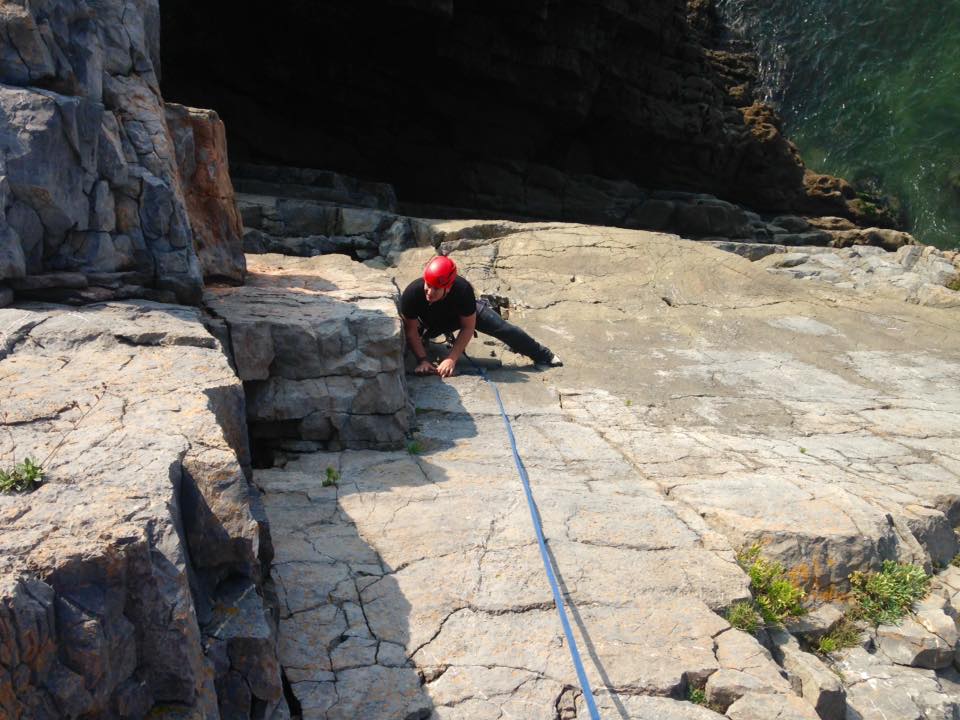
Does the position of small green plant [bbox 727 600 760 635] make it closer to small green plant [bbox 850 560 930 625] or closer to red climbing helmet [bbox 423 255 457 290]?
small green plant [bbox 850 560 930 625]

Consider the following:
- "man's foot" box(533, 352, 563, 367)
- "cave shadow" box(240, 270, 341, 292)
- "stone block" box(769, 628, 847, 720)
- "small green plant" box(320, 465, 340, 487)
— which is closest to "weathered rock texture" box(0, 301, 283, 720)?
"small green plant" box(320, 465, 340, 487)

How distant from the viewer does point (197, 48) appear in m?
16.1

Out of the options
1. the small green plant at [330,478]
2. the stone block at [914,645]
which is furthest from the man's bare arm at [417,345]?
the stone block at [914,645]

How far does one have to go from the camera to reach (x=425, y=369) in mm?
6332

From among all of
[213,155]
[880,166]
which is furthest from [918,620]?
[880,166]

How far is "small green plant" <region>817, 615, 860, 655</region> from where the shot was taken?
3717 mm

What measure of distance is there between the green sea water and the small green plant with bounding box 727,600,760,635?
61.3ft

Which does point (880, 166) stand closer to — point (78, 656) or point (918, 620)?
point (918, 620)

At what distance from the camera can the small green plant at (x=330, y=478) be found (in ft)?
14.0

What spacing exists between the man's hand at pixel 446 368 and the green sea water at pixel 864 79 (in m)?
16.3

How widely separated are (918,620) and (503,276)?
610cm

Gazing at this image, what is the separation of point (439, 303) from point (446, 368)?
0.51 metres

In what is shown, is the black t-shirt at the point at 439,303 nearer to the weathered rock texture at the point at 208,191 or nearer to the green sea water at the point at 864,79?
the weathered rock texture at the point at 208,191

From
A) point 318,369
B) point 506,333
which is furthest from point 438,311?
point 318,369
